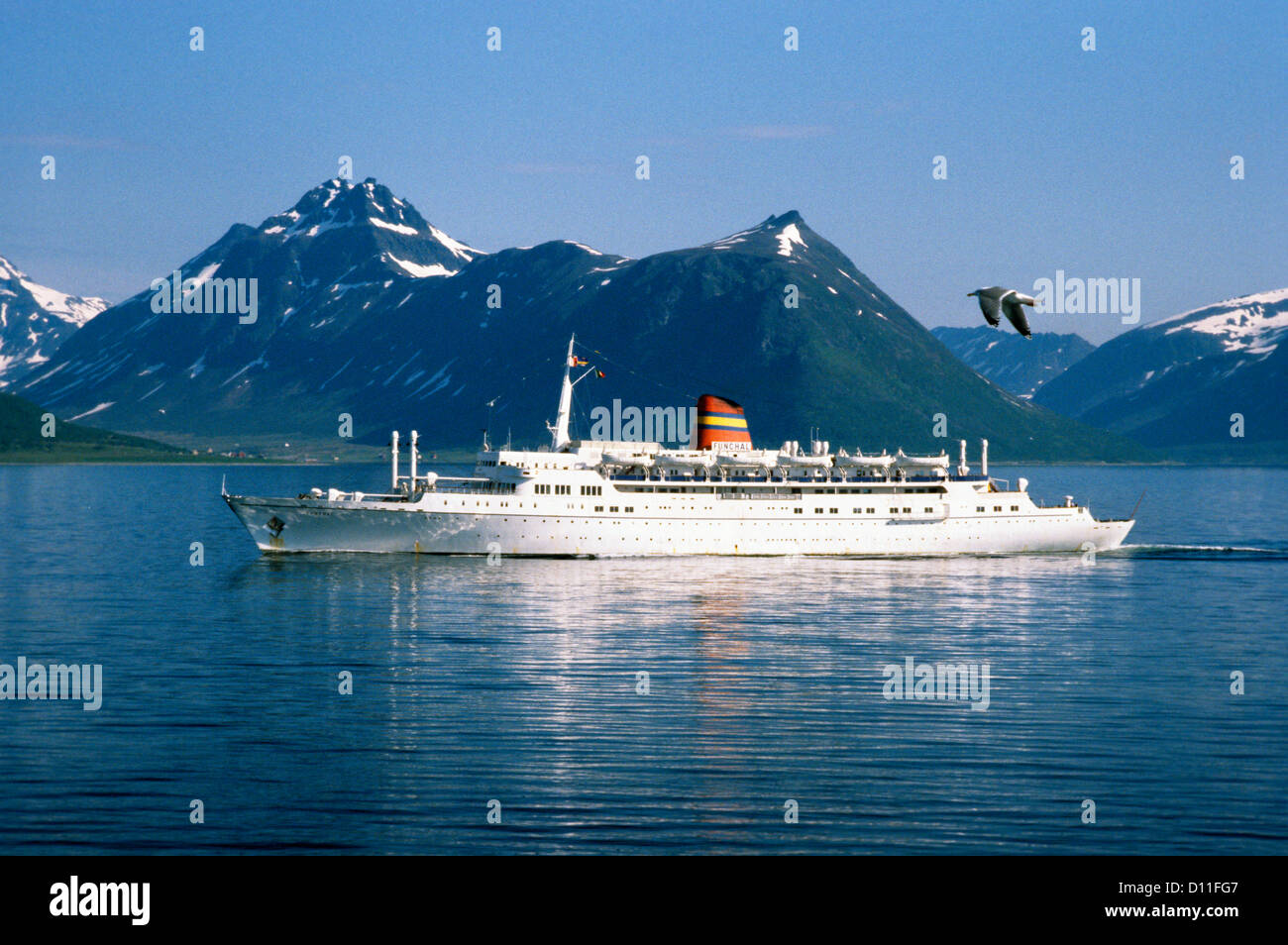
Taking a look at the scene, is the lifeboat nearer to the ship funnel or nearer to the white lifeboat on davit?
the white lifeboat on davit

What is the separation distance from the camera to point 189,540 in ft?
→ 348

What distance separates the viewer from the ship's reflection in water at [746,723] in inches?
1030

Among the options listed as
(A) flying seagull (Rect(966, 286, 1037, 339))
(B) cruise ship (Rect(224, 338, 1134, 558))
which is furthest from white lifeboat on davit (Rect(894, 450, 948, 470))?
(A) flying seagull (Rect(966, 286, 1037, 339))

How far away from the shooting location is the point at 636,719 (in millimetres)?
36094

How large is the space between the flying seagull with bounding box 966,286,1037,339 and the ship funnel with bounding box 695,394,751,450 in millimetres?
59031

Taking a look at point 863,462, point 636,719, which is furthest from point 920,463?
point 636,719

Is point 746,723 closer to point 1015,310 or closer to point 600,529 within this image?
point 1015,310

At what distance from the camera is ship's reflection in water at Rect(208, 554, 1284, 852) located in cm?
2616

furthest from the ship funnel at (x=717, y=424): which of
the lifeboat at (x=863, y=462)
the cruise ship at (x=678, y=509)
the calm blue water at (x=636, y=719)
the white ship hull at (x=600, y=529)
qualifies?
the calm blue water at (x=636, y=719)

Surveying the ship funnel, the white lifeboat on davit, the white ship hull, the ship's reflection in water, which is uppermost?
the ship funnel

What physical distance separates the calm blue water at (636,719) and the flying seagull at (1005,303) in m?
11.0
